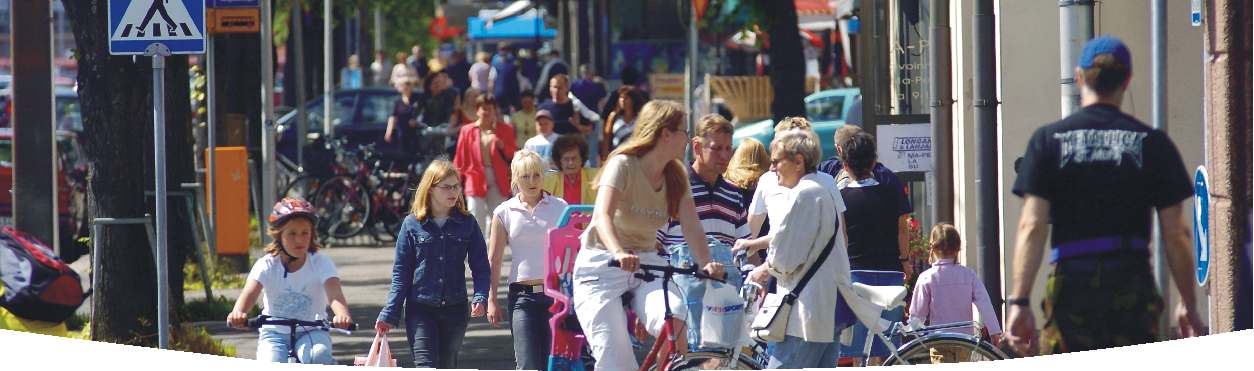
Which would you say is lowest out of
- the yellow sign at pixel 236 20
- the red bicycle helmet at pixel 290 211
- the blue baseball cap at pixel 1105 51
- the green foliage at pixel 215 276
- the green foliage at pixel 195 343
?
the green foliage at pixel 195 343

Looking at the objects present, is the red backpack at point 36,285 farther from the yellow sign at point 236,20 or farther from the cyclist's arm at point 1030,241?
the yellow sign at point 236,20

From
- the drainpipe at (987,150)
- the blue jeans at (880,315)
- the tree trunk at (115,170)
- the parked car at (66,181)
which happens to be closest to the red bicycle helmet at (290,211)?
the blue jeans at (880,315)

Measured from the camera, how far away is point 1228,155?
8.95 m

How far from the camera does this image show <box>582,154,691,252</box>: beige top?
8.55 m

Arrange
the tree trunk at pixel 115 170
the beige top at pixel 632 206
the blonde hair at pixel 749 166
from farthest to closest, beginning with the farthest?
1. the tree trunk at pixel 115 170
2. the blonde hair at pixel 749 166
3. the beige top at pixel 632 206

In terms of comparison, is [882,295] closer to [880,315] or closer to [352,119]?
[880,315]

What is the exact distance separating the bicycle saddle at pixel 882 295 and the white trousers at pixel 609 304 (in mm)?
880

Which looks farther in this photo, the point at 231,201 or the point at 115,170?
the point at 231,201

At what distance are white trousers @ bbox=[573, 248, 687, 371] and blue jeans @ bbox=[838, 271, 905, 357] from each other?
89cm

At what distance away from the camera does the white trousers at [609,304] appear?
8688 mm

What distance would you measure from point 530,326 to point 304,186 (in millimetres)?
9854

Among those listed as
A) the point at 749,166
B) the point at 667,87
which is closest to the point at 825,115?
the point at 667,87

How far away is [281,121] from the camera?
27.3 m

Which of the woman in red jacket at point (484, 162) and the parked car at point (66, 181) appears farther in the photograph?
the parked car at point (66, 181)
